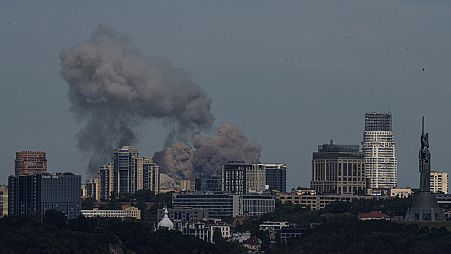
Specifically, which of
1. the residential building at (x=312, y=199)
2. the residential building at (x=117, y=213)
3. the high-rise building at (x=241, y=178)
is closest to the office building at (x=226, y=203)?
the residential building at (x=117, y=213)

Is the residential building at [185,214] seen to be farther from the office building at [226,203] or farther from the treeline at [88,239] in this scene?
the treeline at [88,239]

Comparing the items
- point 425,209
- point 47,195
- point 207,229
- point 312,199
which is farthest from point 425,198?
point 312,199

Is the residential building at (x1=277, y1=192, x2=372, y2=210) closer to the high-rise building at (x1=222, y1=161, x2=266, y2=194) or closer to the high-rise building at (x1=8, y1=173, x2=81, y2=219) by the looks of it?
the high-rise building at (x1=222, y1=161, x2=266, y2=194)

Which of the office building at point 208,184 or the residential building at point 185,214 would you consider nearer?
the residential building at point 185,214

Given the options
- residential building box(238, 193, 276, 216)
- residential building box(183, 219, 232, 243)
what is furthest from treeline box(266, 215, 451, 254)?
residential building box(238, 193, 276, 216)

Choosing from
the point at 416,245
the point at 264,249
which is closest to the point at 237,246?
the point at 264,249

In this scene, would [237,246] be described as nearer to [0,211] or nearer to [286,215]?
[286,215]
